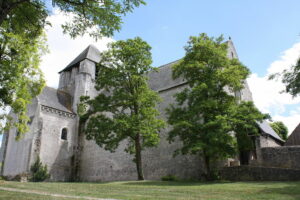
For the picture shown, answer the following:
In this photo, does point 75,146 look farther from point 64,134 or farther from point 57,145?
point 57,145

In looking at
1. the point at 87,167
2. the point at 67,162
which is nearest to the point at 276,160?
the point at 87,167

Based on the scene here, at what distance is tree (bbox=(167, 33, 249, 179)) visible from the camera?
1590 cm

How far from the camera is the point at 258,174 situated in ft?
53.4

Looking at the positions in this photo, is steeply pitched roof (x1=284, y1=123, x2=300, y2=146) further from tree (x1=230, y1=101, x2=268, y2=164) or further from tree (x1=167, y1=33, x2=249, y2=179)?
tree (x1=167, y1=33, x2=249, y2=179)

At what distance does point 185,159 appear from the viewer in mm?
20891

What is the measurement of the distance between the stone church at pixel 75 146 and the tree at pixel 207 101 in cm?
426

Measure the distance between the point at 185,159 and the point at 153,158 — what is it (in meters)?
3.45

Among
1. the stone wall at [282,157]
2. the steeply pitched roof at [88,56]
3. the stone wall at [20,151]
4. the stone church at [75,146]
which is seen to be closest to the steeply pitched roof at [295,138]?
the stone church at [75,146]

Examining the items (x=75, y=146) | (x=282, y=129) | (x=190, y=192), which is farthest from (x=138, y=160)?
(x=282, y=129)

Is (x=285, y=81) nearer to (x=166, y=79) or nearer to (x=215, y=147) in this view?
(x=215, y=147)

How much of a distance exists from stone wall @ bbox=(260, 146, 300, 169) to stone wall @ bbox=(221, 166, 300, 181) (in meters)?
2.99

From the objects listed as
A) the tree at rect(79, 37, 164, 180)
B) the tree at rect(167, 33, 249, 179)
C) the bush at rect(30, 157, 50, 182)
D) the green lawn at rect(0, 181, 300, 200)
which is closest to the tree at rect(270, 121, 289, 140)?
the tree at rect(167, 33, 249, 179)

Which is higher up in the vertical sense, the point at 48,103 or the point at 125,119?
the point at 48,103

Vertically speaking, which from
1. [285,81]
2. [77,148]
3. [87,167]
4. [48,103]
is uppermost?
[48,103]
